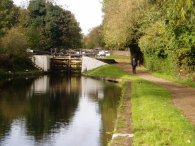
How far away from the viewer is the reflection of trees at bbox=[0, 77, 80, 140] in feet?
61.6

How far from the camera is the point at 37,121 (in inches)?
797

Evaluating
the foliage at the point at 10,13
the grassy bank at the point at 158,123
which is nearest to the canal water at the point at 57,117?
the grassy bank at the point at 158,123

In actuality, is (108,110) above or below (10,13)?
below

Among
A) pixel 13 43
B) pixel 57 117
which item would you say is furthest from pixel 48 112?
pixel 13 43

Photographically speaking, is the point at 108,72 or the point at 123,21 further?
the point at 123,21

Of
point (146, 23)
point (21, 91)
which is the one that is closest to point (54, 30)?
point (146, 23)

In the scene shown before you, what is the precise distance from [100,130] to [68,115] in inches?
183

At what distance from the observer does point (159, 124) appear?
15.0 metres

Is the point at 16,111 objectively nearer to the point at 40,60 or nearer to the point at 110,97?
the point at 110,97

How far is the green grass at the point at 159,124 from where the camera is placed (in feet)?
40.7

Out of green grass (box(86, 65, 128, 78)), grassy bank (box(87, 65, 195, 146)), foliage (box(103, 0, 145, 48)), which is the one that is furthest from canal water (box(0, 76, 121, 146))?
foliage (box(103, 0, 145, 48))

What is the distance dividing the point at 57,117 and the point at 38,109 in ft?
9.33

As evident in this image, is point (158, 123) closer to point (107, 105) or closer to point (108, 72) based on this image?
point (107, 105)

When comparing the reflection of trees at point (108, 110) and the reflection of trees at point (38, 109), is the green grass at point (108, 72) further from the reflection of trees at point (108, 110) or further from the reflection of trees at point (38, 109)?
the reflection of trees at point (38, 109)
